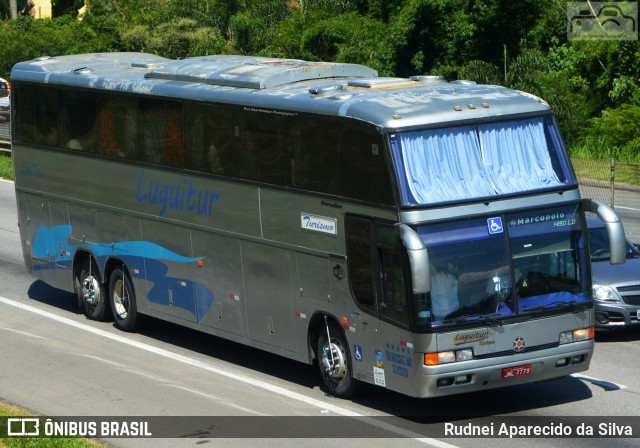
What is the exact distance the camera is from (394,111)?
13.3 metres

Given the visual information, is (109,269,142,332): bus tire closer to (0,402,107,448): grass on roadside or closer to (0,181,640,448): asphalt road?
(0,181,640,448): asphalt road

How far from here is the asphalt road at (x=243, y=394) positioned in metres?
13.1

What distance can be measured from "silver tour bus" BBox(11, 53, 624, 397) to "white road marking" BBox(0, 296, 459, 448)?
1.27 ft

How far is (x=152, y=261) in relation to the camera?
1805 cm

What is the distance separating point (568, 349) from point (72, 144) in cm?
959

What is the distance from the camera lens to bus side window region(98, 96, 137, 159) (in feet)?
59.7

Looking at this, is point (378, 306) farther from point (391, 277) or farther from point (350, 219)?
point (350, 219)

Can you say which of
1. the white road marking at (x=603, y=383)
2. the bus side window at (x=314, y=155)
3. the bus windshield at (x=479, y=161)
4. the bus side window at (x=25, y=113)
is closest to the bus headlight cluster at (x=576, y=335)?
the white road marking at (x=603, y=383)

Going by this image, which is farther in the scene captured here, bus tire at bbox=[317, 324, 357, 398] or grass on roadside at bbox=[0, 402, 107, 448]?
bus tire at bbox=[317, 324, 357, 398]

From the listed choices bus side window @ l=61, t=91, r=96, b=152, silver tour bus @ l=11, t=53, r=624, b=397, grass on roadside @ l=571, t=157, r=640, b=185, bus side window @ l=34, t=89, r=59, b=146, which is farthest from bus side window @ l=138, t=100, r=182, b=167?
grass on roadside @ l=571, t=157, r=640, b=185

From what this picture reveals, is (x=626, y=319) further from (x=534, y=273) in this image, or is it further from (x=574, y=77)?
(x=574, y=77)

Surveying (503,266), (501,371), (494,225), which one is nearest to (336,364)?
(501,371)

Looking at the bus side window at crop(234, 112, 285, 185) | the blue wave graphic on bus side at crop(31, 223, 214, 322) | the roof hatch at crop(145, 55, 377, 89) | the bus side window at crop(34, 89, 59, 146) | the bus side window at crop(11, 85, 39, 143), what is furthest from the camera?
the bus side window at crop(11, 85, 39, 143)

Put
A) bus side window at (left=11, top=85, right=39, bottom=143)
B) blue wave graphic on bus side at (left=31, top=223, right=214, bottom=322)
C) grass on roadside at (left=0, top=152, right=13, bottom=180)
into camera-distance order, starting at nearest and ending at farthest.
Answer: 1. blue wave graphic on bus side at (left=31, top=223, right=214, bottom=322)
2. bus side window at (left=11, top=85, right=39, bottom=143)
3. grass on roadside at (left=0, top=152, right=13, bottom=180)
